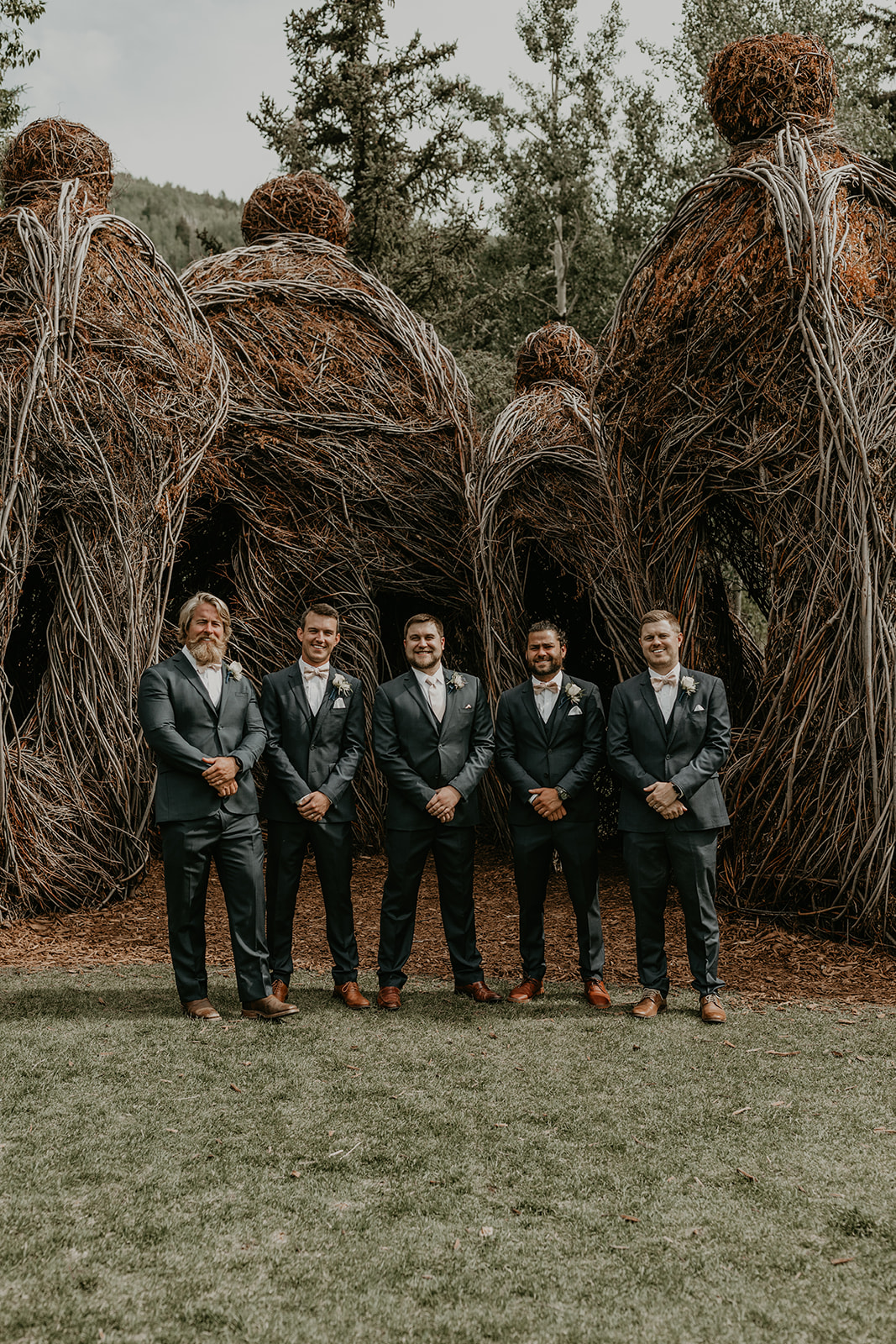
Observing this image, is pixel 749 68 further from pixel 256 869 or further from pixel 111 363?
pixel 256 869

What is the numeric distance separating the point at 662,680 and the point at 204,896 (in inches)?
91.1

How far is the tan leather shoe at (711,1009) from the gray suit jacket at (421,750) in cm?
133

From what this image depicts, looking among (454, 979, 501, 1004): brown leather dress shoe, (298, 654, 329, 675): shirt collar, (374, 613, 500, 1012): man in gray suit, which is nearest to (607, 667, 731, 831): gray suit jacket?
(374, 613, 500, 1012): man in gray suit

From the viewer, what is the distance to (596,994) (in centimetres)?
494

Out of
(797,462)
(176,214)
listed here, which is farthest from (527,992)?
(176,214)

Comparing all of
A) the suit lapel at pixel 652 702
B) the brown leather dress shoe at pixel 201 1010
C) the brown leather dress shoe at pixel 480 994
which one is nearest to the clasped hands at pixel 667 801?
the suit lapel at pixel 652 702

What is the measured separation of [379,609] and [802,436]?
14.3ft

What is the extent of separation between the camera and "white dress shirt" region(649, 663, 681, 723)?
15.9 feet

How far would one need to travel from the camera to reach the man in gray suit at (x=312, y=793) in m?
4.93

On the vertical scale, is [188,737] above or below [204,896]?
above

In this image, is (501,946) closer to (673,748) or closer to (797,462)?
(673,748)

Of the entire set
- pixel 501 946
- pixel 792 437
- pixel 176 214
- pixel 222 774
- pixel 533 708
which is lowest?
pixel 501 946

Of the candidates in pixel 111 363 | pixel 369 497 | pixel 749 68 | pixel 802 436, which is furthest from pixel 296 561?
pixel 749 68

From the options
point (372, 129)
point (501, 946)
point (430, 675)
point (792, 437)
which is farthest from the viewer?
point (372, 129)
